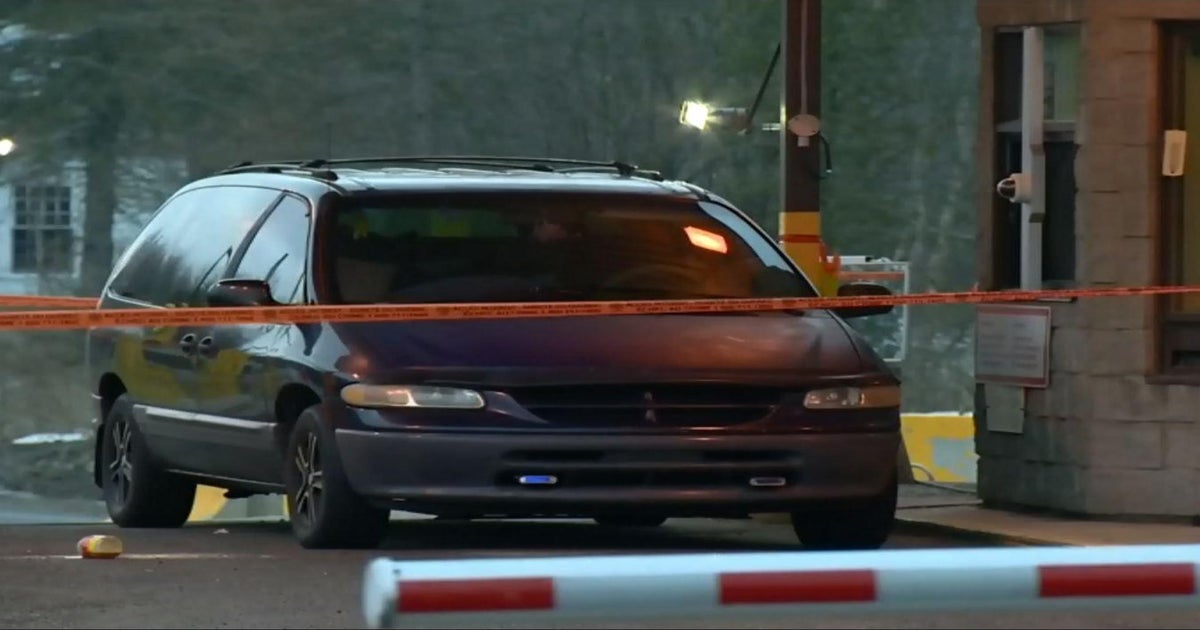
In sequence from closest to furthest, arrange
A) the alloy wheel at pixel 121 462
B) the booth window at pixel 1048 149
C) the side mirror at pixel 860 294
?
the side mirror at pixel 860 294, the alloy wheel at pixel 121 462, the booth window at pixel 1048 149

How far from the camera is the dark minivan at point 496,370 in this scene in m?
10.0

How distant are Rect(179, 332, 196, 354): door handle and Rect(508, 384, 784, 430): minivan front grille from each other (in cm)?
223

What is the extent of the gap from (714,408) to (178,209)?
3.65 m

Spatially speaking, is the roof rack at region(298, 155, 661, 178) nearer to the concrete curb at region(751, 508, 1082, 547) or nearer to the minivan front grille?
the concrete curb at region(751, 508, 1082, 547)

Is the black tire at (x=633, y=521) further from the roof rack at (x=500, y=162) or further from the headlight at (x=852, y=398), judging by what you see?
the roof rack at (x=500, y=162)

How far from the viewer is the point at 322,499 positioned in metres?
10.3

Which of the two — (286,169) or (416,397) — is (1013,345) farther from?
(416,397)

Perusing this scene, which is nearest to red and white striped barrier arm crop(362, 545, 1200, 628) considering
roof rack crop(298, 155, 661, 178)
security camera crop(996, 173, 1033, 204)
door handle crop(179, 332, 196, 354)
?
door handle crop(179, 332, 196, 354)

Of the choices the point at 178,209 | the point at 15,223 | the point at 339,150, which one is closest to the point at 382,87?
the point at 339,150

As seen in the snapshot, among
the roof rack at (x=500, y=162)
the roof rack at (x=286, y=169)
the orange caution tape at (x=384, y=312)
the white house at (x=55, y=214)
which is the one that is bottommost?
the orange caution tape at (x=384, y=312)

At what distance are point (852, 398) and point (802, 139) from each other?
367 cm

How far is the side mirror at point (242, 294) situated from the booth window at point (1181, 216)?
4108 mm

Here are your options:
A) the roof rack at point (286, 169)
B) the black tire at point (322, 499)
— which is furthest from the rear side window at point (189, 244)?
the black tire at point (322, 499)

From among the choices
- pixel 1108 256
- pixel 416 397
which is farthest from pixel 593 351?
pixel 1108 256
